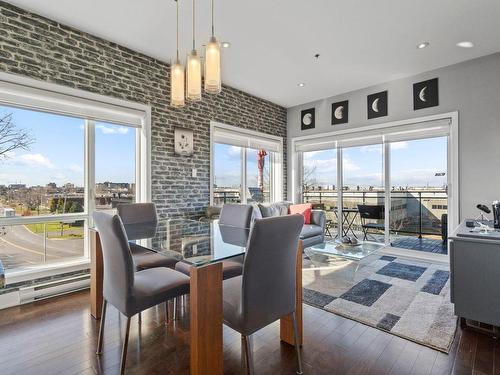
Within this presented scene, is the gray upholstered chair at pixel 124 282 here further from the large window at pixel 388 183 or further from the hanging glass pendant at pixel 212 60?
the large window at pixel 388 183

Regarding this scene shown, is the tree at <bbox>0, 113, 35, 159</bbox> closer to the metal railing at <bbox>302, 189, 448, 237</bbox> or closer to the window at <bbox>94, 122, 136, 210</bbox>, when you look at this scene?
the window at <bbox>94, 122, 136, 210</bbox>

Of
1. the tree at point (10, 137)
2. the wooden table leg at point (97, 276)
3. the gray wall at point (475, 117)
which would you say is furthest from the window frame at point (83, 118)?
the gray wall at point (475, 117)

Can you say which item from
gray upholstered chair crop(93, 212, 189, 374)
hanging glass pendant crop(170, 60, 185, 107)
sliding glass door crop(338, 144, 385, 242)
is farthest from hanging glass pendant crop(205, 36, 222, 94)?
sliding glass door crop(338, 144, 385, 242)

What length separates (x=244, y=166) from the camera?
529 cm

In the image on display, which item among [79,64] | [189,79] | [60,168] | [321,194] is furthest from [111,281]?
[321,194]

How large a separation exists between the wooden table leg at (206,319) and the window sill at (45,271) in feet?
7.56

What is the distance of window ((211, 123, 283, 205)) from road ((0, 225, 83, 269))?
82.2 inches

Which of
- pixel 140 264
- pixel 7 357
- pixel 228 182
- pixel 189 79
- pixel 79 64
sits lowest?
pixel 7 357

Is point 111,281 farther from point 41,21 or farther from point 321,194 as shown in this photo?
point 321,194

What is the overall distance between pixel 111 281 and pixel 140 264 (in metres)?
0.59

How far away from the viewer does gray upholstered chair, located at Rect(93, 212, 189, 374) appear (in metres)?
1.58

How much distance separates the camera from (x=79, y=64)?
302cm

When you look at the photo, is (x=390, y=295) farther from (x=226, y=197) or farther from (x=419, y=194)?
(x=226, y=197)

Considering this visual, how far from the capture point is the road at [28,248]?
108 inches
